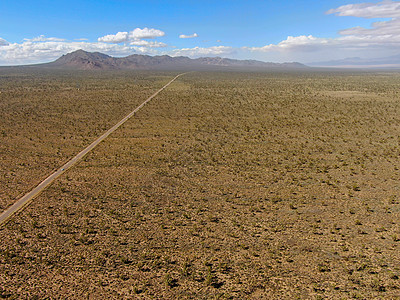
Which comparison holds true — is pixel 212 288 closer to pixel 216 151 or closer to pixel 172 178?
pixel 172 178

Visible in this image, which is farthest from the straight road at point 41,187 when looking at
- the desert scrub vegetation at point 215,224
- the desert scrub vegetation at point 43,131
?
the desert scrub vegetation at point 215,224

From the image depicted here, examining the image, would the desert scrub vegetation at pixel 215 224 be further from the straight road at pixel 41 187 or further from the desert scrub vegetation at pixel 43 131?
the desert scrub vegetation at pixel 43 131

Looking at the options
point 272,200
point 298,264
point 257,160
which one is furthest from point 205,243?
point 257,160

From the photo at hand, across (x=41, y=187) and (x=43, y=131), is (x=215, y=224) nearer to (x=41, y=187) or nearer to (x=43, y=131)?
(x=41, y=187)

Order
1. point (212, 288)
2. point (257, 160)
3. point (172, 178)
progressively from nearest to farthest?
point (212, 288)
point (172, 178)
point (257, 160)

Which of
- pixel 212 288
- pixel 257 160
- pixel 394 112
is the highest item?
pixel 394 112

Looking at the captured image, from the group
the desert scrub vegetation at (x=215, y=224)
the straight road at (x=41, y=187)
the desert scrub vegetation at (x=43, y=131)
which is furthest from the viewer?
the desert scrub vegetation at (x=43, y=131)

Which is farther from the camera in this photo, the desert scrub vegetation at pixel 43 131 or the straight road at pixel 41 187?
the desert scrub vegetation at pixel 43 131

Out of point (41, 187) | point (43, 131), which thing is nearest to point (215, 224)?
point (41, 187)
